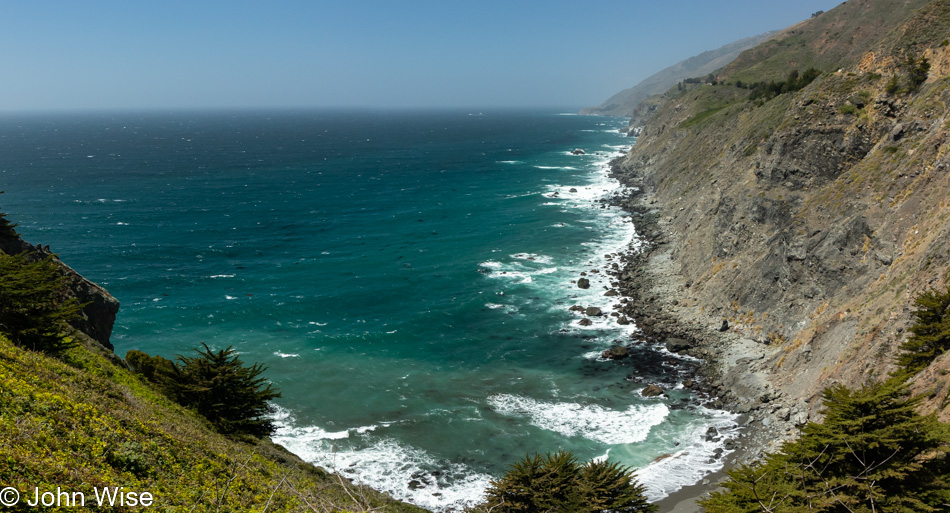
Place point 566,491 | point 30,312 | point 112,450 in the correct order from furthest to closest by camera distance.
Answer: point 566,491 → point 30,312 → point 112,450

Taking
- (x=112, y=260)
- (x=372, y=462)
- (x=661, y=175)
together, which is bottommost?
(x=372, y=462)

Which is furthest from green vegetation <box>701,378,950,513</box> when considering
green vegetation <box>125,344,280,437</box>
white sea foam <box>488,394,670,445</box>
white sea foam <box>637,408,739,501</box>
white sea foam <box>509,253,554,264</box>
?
white sea foam <box>509,253,554,264</box>

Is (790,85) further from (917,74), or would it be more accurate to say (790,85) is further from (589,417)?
(589,417)

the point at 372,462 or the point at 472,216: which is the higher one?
the point at 472,216

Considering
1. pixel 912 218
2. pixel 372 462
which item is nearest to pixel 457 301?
pixel 372 462

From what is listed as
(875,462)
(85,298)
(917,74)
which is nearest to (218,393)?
(85,298)

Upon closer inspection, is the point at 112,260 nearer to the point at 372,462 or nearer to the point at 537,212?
the point at 372,462

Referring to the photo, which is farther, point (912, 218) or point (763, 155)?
point (763, 155)
